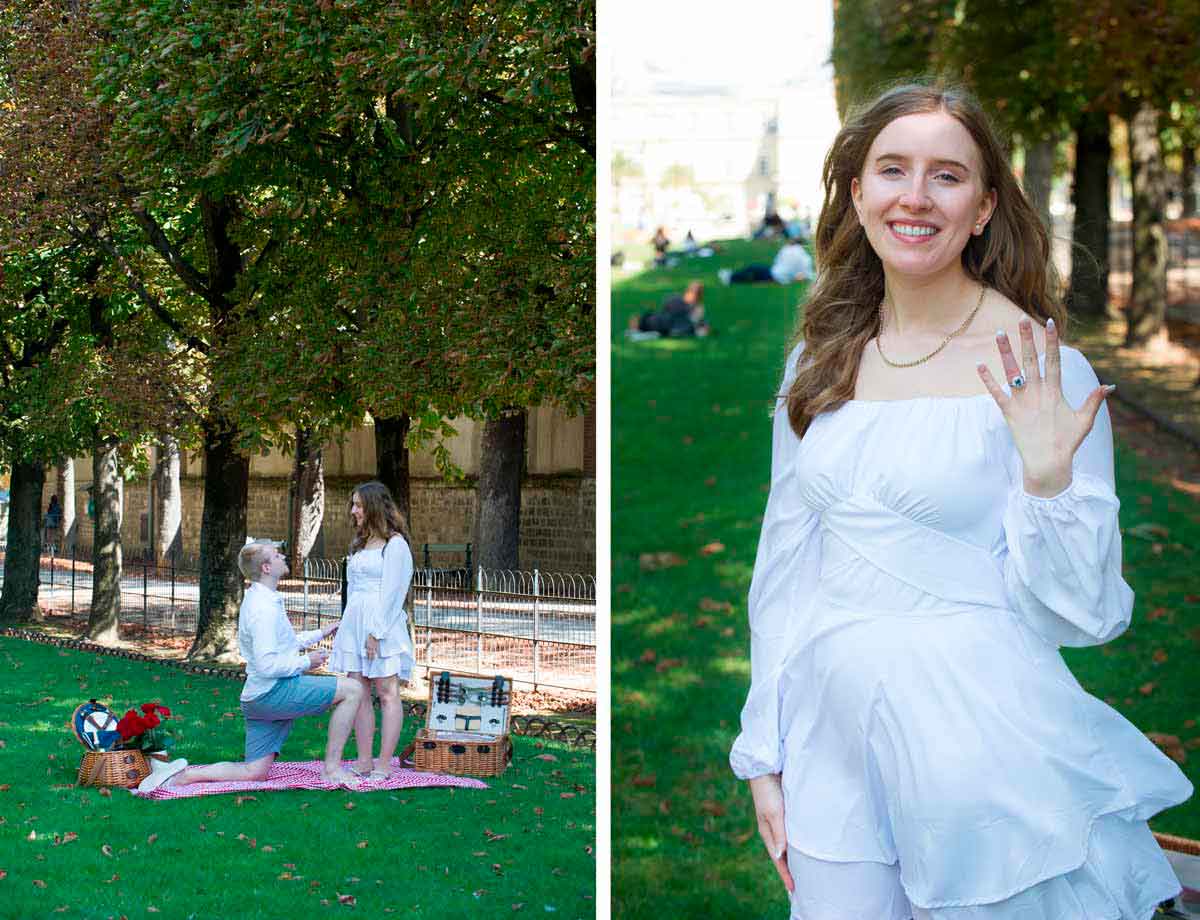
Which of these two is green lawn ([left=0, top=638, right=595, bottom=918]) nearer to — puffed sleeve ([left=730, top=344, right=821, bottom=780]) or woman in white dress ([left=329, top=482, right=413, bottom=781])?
woman in white dress ([left=329, top=482, right=413, bottom=781])

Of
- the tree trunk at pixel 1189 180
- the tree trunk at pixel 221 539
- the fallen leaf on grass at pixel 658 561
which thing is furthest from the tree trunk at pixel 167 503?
the tree trunk at pixel 1189 180

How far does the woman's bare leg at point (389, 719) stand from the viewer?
3.71 metres

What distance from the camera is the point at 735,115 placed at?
11.7ft

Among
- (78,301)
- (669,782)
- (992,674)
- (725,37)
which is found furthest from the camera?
(669,782)

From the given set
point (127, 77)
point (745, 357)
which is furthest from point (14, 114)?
point (745, 357)

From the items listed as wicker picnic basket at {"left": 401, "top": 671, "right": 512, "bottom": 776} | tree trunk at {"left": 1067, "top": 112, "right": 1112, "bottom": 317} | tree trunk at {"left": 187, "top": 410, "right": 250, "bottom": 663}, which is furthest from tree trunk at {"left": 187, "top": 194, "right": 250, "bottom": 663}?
tree trunk at {"left": 1067, "top": 112, "right": 1112, "bottom": 317}

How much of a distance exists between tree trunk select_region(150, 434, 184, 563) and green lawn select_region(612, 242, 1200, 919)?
4.58 feet

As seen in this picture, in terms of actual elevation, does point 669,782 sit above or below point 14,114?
below

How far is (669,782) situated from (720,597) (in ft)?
3.50

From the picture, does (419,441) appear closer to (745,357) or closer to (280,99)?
(280,99)

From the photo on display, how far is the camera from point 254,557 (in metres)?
3.69

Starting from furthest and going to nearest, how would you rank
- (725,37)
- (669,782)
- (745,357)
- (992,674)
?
(745,357) < (669,782) < (725,37) < (992,674)

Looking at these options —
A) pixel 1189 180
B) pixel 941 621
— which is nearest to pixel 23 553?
pixel 941 621

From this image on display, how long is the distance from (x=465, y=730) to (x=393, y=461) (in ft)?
2.43
